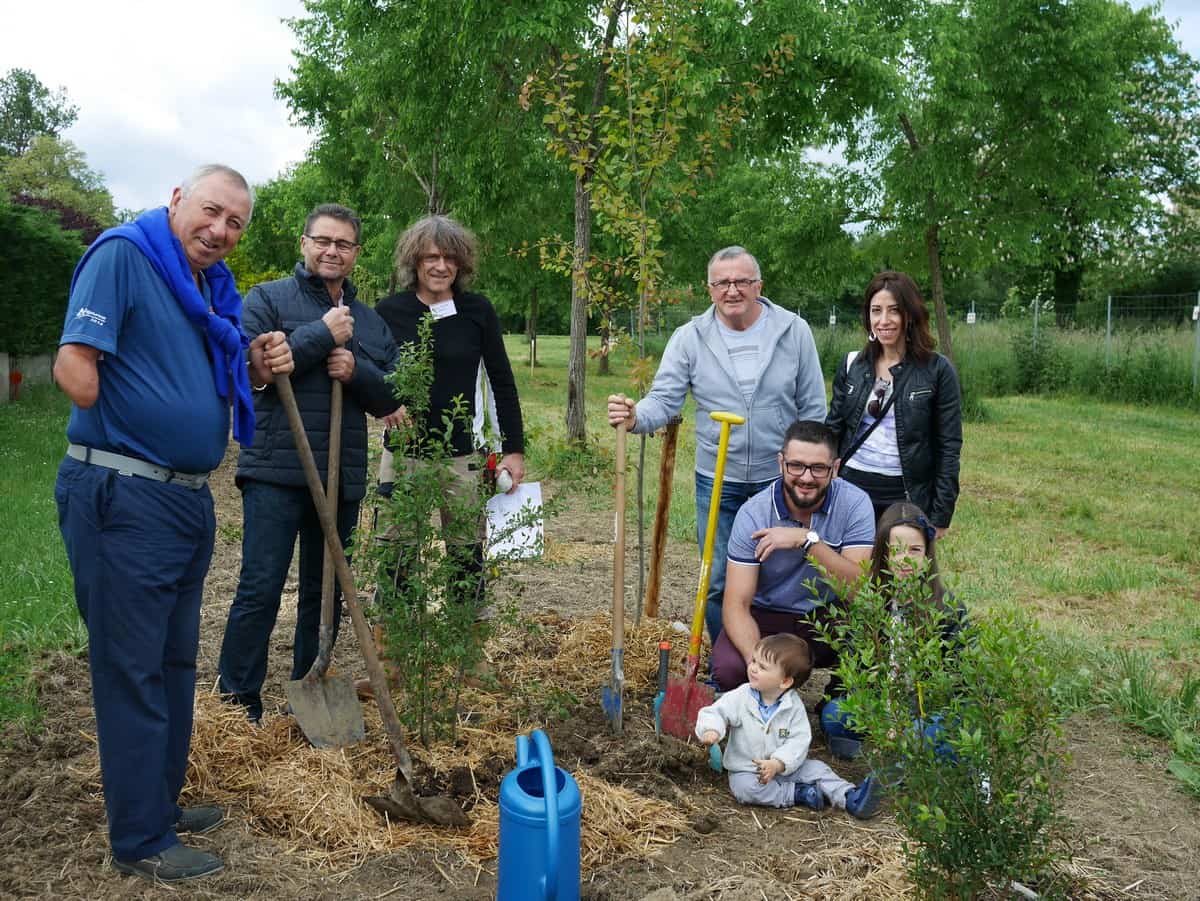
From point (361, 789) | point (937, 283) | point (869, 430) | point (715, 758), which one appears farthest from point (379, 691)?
point (937, 283)

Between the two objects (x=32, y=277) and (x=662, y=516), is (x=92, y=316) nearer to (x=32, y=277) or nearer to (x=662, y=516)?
(x=662, y=516)

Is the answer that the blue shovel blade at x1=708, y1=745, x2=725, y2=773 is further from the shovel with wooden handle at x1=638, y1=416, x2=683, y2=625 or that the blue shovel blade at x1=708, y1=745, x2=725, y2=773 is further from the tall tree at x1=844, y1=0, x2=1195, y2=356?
the tall tree at x1=844, y1=0, x2=1195, y2=356

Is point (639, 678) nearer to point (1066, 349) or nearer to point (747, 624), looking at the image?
point (747, 624)

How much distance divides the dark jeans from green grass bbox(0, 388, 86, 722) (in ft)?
8.72

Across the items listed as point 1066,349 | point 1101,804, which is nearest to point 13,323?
point 1101,804

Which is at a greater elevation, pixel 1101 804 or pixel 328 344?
pixel 328 344

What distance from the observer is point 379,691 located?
3.40m

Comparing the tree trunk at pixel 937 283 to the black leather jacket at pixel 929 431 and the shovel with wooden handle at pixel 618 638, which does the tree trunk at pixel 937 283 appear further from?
the shovel with wooden handle at pixel 618 638

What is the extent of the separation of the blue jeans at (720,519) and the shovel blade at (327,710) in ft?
5.21

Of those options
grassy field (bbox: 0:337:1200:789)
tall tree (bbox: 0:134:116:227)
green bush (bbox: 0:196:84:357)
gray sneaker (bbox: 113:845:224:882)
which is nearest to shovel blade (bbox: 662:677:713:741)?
grassy field (bbox: 0:337:1200:789)

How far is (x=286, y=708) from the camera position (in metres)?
4.12

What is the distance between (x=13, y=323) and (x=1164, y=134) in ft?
111

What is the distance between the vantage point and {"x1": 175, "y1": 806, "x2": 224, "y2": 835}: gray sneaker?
318 centimetres

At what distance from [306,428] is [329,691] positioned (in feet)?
3.23
